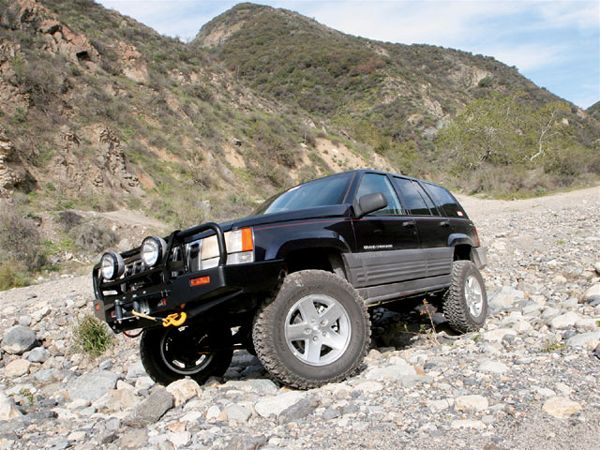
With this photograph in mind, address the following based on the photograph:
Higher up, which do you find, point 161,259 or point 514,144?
point 514,144

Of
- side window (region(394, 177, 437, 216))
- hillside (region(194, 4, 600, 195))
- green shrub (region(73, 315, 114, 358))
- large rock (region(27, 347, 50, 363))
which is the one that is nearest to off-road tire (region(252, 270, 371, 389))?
side window (region(394, 177, 437, 216))

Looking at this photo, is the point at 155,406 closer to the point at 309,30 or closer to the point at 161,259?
the point at 161,259

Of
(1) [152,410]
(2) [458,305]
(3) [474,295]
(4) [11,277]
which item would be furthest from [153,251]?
(4) [11,277]

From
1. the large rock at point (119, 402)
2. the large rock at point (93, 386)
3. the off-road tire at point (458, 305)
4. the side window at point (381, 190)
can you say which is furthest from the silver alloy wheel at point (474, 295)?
the large rock at point (93, 386)

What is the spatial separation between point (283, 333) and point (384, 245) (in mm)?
1449

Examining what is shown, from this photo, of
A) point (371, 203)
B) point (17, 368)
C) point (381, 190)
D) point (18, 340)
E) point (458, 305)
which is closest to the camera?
point (371, 203)

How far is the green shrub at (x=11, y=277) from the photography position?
10.6 metres

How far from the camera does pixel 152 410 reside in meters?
3.32

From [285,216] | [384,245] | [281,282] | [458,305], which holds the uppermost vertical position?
[285,216]

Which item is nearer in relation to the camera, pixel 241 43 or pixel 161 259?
pixel 161 259

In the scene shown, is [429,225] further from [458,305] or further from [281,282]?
[281,282]

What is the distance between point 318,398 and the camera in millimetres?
3309

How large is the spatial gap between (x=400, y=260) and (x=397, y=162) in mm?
42267

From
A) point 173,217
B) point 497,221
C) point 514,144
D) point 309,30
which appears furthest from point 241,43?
point 497,221
